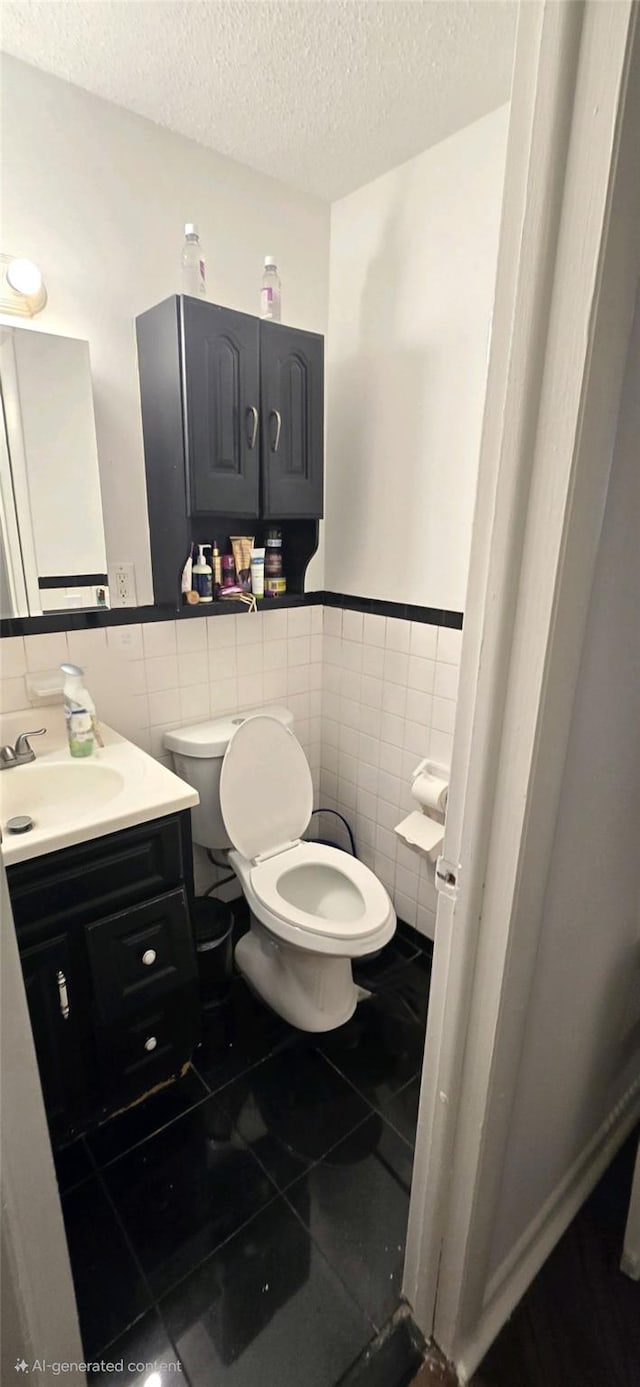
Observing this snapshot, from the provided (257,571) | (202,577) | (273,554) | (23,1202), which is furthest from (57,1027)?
(273,554)

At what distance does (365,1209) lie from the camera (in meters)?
1.20

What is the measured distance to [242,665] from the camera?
6.01ft

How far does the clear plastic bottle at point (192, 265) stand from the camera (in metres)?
1.35

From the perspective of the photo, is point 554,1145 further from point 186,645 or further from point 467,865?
point 186,645

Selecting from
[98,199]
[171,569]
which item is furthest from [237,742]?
[98,199]

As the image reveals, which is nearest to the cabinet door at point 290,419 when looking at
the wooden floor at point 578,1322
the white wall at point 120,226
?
the white wall at point 120,226

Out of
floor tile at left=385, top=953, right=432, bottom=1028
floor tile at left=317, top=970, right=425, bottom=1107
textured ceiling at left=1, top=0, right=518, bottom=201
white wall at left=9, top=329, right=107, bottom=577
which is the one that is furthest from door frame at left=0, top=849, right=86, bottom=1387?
textured ceiling at left=1, top=0, right=518, bottom=201

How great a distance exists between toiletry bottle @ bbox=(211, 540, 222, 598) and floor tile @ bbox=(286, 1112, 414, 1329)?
4.65 feet

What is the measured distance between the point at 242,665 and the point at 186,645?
0.21 m

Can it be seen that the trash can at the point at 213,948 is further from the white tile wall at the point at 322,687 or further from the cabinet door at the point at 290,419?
the cabinet door at the point at 290,419

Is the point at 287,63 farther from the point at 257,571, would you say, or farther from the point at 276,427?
the point at 257,571

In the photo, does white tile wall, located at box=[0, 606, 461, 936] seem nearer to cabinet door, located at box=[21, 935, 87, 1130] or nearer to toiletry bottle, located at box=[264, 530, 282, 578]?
toiletry bottle, located at box=[264, 530, 282, 578]

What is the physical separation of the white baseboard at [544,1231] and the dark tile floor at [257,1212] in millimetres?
126

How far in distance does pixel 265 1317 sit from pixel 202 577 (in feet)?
5.12
